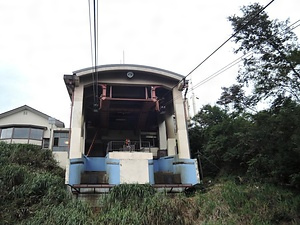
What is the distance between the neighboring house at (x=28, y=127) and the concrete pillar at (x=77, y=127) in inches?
261

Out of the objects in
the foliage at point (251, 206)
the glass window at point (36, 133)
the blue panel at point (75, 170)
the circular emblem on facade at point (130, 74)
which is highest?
the circular emblem on facade at point (130, 74)

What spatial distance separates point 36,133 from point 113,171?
1214 centimetres

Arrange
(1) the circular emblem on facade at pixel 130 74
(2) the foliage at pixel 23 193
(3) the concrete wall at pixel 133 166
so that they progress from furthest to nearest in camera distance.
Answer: (1) the circular emblem on facade at pixel 130 74 < (3) the concrete wall at pixel 133 166 < (2) the foliage at pixel 23 193

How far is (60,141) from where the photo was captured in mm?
17766

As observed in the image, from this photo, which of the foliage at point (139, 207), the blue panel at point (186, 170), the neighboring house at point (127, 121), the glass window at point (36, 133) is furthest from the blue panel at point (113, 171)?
the glass window at point (36, 133)

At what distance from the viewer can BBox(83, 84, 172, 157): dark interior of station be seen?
1336 cm

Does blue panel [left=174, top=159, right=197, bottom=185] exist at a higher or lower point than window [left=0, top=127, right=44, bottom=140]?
lower

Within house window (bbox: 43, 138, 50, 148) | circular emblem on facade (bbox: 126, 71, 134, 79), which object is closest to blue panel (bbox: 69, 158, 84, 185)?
circular emblem on facade (bbox: 126, 71, 134, 79)

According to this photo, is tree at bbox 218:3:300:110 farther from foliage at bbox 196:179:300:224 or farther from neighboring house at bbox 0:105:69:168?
neighboring house at bbox 0:105:69:168

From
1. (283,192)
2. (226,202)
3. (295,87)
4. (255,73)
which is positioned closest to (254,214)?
(226,202)

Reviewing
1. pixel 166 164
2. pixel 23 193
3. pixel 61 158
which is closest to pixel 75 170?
pixel 23 193

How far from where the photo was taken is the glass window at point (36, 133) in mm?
19561

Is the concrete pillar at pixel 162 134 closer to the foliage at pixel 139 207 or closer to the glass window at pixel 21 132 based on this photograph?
the foliage at pixel 139 207

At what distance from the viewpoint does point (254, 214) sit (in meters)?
7.47
